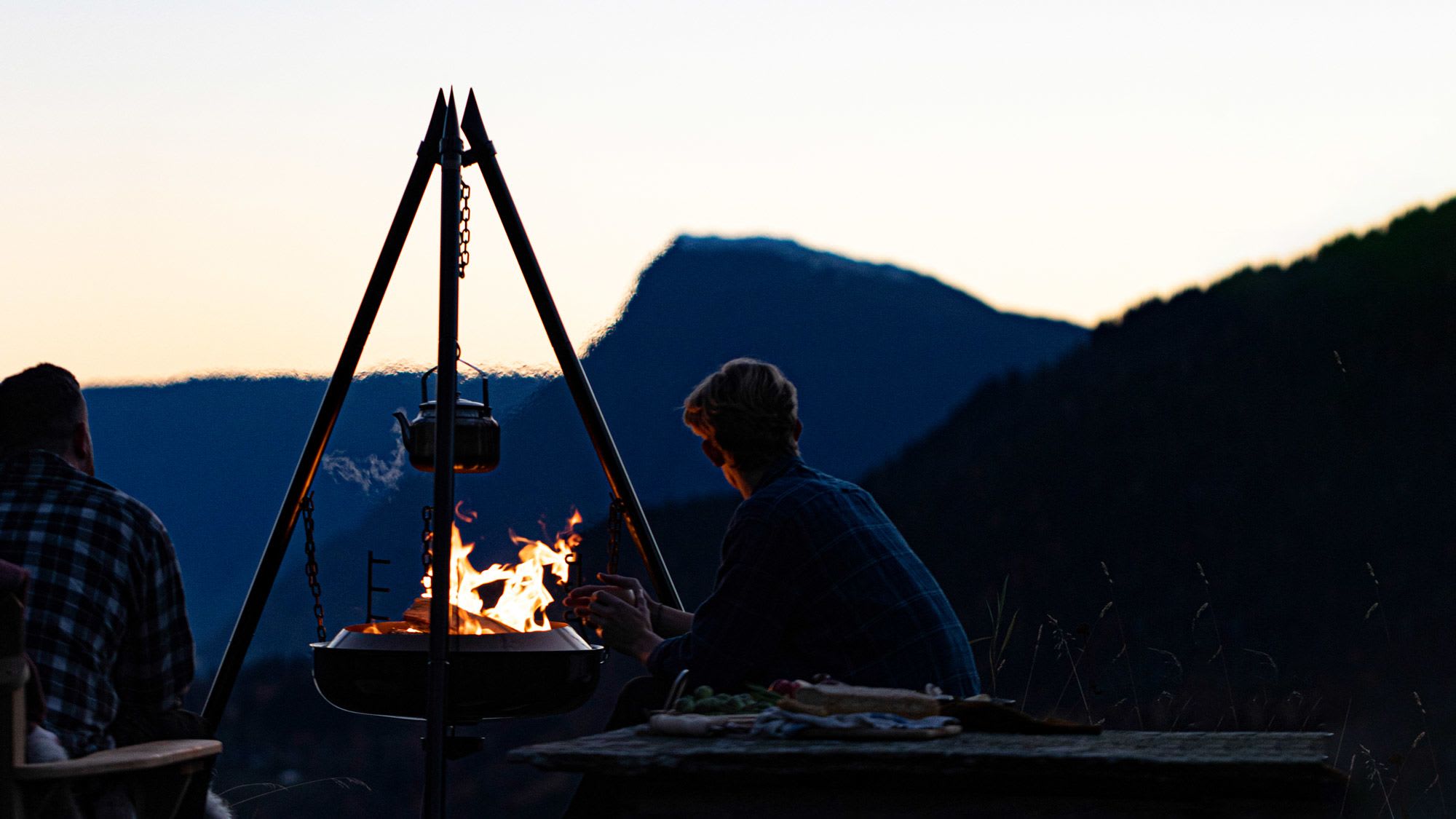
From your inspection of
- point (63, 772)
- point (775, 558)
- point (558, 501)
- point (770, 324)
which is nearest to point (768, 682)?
point (775, 558)

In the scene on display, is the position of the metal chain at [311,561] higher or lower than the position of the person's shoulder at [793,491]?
lower

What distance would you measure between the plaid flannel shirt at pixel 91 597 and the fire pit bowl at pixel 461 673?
2.51 ft

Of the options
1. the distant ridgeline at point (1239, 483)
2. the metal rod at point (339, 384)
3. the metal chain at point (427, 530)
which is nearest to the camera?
the metal chain at point (427, 530)

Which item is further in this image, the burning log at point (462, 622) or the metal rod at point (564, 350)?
the metal rod at point (564, 350)

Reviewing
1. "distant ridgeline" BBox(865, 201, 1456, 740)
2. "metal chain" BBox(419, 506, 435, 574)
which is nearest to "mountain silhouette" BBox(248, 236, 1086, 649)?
"distant ridgeline" BBox(865, 201, 1456, 740)

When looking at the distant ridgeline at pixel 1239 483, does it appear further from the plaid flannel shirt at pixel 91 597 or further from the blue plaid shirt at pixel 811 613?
the plaid flannel shirt at pixel 91 597

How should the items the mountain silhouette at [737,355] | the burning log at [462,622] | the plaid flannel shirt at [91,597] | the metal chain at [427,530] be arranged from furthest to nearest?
the mountain silhouette at [737,355]
the burning log at [462,622]
the metal chain at [427,530]
the plaid flannel shirt at [91,597]

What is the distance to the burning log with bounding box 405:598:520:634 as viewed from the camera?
384cm

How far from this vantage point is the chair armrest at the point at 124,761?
7.86 ft

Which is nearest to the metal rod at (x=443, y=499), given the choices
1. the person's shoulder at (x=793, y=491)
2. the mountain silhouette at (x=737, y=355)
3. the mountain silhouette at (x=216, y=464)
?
the person's shoulder at (x=793, y=491)

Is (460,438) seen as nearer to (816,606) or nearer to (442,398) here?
(442,398)

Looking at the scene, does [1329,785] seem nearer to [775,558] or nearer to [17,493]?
[775,558]

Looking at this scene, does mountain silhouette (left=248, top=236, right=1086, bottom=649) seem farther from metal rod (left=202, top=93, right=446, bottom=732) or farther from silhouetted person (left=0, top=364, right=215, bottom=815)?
silhouetted person (left=0, top=364, right=215, bottom=815)

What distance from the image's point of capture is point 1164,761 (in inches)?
72.9
